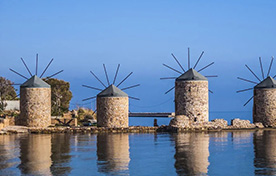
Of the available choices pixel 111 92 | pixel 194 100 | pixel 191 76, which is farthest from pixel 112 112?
pixel 191 76

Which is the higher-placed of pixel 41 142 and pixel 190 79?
pixel 190 79

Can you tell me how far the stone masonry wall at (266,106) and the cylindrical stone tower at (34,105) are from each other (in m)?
13.6

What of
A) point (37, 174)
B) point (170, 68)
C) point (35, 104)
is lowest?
point (37, 174)

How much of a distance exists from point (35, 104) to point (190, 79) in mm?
9558

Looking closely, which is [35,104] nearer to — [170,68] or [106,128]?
[106,128]

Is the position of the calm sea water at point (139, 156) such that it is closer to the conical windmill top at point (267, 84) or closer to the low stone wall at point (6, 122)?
the low stone wall at point (6, 122)

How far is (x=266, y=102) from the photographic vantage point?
34000mm

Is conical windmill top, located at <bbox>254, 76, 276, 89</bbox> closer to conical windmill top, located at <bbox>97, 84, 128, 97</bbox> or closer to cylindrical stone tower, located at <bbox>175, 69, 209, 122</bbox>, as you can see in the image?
cylindrical stone tower, located at <bbox>175, 69, 209, 122</bbox>

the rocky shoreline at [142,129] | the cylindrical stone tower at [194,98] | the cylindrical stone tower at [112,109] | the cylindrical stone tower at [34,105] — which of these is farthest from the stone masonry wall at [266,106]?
the cylindrical stone tower at [34,105]

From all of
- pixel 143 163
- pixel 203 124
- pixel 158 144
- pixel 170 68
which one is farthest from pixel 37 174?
pixel 170 68

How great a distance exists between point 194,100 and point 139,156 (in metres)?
13.9

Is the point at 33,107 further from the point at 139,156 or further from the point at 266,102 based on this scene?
the point at 266,102

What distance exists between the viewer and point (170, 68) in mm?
35125

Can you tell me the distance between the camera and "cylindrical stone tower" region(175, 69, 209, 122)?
3231 cm
